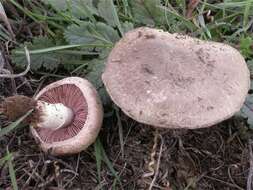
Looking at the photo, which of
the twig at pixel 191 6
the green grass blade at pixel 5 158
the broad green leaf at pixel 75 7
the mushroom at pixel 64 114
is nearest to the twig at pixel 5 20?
the broad green leaf at pixel 75 7

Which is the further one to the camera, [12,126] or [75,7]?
[75,7]

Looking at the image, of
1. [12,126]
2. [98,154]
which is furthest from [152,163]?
[12,126]

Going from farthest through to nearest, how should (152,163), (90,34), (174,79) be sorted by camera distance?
(90,34), (152,163), (174,79)

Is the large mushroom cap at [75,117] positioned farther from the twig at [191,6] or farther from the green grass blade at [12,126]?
the twig at [191,6]

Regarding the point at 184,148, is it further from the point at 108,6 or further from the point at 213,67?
the point at 108,6

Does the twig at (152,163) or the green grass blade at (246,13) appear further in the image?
the green grass blade at (246,13)

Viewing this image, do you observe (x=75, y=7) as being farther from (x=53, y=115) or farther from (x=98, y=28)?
(x=53, y=115)

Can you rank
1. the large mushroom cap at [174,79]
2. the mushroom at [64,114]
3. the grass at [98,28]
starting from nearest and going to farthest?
the large mushroom cap at [174,79] < the mushroom at [64,114] < the grass at [98,28]

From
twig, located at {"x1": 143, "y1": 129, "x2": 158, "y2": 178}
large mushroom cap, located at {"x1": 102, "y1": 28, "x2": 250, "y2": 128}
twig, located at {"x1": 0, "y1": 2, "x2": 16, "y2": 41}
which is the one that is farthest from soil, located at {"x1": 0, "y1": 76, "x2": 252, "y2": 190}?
twig, located at {"x1": 0, "y1": 2, "x2": 16, "y2": 41}

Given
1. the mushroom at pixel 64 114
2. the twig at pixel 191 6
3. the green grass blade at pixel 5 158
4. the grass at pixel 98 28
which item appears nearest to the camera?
the green grass blade at pixel 5 158
